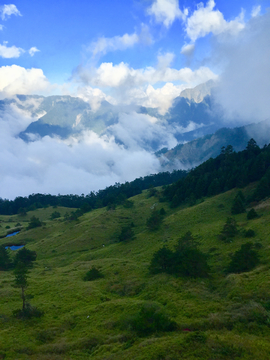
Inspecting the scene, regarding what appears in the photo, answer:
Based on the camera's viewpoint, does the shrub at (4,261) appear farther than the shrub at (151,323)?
Yes

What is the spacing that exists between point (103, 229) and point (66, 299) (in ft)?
200

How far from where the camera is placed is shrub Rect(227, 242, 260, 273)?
38.1m

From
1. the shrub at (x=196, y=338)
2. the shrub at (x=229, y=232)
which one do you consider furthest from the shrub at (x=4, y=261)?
the shrub at (x=196, y=338)

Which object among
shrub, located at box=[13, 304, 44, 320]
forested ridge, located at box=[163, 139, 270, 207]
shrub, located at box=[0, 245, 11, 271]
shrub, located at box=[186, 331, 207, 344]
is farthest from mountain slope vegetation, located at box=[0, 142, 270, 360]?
forested ridge, located at box=[163, 139, 270, 207]

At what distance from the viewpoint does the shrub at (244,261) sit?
3812cm

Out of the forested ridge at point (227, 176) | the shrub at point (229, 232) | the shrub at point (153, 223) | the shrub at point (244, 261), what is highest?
the forested ridge at point (227, 176)

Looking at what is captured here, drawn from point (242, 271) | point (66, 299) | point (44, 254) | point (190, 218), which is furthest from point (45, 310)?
point (190, 218)

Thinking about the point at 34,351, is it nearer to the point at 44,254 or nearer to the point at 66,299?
the point at 66,299

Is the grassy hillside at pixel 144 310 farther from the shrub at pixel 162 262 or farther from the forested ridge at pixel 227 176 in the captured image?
the forested ridge at pixel 227 176

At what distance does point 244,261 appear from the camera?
1512 inches

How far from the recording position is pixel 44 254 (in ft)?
276

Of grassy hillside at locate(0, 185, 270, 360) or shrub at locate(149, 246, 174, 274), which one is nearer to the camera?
grassy hillside at locate(0, 185, 270, 360)

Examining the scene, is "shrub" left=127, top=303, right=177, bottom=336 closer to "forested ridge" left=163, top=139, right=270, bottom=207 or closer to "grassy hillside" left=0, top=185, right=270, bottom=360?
"grassy hillside" left=0, top=185, right=270, bottom=360

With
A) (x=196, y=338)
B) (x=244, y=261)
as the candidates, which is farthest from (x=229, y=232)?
(x=196, y=338)
